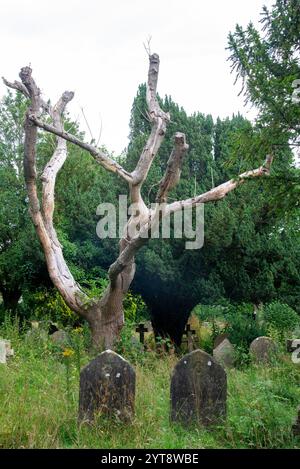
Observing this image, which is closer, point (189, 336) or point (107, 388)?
point (107, 388)

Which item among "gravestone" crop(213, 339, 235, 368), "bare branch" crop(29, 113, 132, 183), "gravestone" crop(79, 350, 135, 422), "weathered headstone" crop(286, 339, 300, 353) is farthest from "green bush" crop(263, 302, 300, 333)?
"gravestone" crop(79, 350, 135, 422)

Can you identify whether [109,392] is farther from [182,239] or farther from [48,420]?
[182,239]

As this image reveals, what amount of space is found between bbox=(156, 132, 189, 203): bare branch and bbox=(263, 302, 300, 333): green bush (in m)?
6.57

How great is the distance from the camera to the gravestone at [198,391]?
18.0 feet

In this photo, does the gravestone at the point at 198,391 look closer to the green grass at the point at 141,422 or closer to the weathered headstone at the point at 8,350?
the green grass at the point at 141,422

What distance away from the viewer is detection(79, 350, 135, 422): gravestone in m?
5.30

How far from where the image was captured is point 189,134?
17.0m

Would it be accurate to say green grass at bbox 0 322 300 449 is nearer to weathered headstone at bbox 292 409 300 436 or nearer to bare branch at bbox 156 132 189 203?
weathered headstone at bbox 292 409 300 436

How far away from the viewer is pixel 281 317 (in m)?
15.9

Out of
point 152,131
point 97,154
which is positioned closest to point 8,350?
point 97,154

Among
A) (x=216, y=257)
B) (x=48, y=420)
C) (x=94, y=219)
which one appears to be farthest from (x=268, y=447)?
(x=94, y=219)

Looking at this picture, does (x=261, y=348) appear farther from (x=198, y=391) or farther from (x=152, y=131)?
→ (x=198, y=391)

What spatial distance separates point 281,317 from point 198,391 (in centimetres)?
1079
